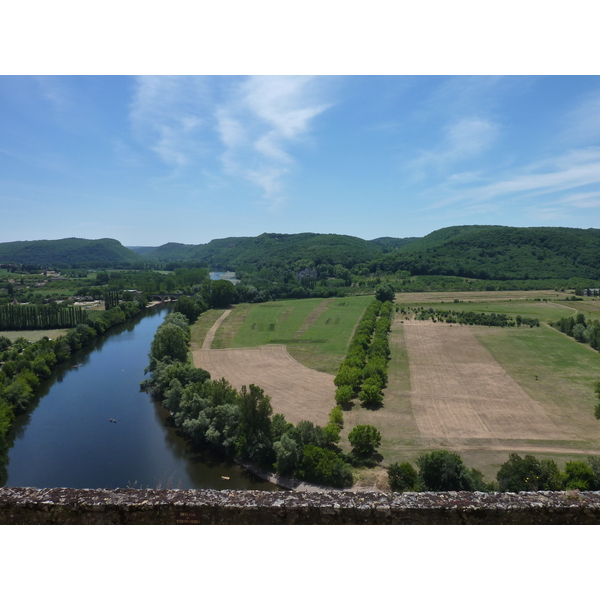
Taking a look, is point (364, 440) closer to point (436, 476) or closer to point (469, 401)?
point (436, 476)

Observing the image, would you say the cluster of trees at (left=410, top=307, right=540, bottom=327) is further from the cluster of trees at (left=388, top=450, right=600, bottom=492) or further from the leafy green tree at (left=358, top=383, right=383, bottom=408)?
the cluster of trees at (left=388, top=450, right=600, bottom=492)

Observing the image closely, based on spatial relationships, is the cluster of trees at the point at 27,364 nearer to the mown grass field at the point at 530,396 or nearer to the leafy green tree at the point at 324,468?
the leafy green tree at the point at 324,468

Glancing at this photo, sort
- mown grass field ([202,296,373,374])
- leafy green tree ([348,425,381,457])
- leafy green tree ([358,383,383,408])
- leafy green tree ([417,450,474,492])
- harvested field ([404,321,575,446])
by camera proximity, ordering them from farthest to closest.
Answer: mown grass field ([202,296,373,374]) < leafy green tree ([358,383,383,408]) < harvested field ([404,321,575,446]) < leafy green tree ([348,425,381,457]) < leafy green tree ([417,450,474,492])

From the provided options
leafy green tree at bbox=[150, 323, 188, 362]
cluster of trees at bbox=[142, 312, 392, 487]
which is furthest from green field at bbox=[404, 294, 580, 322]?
cluster of trees at bbox=[142, 312, 392, 487]

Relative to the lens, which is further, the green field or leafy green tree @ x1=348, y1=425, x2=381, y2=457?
the green field

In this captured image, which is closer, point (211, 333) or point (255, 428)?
point (255, 428)

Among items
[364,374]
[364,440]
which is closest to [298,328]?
[364,374]

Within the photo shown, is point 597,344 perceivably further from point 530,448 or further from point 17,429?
point 17,429

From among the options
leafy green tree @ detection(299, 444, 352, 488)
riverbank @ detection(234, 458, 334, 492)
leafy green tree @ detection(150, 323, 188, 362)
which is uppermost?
leafy green tree @ detection(150, 323, 188, 362)

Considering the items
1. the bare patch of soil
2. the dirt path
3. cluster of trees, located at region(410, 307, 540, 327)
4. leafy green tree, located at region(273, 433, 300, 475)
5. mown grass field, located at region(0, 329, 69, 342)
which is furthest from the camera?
cluster of trees, located at region(410, 307, 540, 327)
